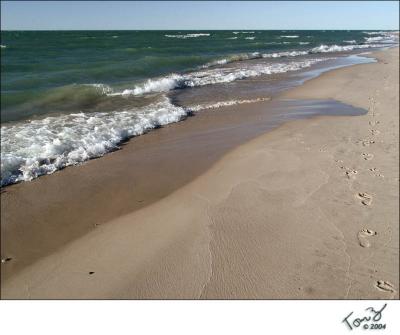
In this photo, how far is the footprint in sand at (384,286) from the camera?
135 inches

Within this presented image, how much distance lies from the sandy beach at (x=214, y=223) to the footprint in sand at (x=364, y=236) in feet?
0.06

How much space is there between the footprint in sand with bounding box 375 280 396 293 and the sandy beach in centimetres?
1

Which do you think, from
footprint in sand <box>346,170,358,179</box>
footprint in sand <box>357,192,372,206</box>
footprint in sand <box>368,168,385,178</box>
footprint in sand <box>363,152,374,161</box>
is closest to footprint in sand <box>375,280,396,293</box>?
footprint in sand <box>357,192,372,206</box>

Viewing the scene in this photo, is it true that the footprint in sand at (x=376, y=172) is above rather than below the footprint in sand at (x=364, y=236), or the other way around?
above

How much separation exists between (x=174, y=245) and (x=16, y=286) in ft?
5.59

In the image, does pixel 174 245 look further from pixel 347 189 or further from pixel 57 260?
pixel 347 189

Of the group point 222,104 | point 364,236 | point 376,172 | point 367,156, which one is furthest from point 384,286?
point 222,104

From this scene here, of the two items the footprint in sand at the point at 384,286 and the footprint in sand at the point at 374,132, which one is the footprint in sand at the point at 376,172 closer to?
the footprint in sand at the point at 374,132

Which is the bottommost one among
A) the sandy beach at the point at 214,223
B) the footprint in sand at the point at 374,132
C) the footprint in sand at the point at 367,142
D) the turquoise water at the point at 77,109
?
the sandy beach at the point at 214,223

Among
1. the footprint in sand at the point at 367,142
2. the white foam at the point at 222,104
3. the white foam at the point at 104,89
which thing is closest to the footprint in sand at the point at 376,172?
the footprint in sand at the point at 367,142

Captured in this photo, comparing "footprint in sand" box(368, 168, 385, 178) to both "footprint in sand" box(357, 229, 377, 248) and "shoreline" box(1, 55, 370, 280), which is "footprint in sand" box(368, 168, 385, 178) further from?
"shoreline" box(1, 55, 370, 280)

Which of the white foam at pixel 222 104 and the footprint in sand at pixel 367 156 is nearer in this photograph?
the footprint in sand at pixel 367 156

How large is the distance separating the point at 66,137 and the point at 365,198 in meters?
5.78

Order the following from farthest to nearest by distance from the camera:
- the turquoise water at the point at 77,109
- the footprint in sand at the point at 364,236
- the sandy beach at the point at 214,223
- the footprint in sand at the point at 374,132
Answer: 1. the footprint in sand at the point at 374,132
2. the turquoise water at the point at 77,109
3. the footprint in sand at the point at 364,236
4. the sandy beach at the point at 214,223
